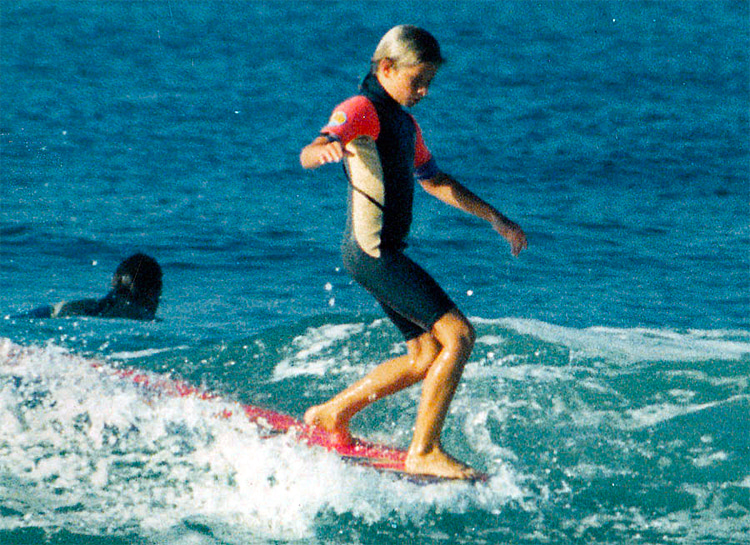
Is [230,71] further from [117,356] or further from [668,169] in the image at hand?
[117,356]

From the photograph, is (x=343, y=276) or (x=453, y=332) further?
(x=343, y=276)

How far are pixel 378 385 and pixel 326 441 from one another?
43 centimetres

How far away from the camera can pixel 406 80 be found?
5289 mm

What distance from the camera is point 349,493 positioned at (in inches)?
221

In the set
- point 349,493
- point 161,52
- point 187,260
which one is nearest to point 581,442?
point 349,493

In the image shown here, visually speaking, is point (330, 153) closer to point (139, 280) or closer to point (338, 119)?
point (338, 119)

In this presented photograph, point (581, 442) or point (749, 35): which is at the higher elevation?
point (749, 35)

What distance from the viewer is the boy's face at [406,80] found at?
5266 mm

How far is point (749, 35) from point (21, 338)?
1731 cm

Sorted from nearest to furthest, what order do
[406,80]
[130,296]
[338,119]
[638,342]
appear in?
1. [338,119]
2. [406,80]
3. [638,342]
4. [130,296]

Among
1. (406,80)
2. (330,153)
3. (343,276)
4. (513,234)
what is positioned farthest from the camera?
(343,276)

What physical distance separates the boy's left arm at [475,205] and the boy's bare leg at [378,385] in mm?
627

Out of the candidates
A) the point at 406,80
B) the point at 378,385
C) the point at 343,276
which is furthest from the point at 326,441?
the point at 343,276

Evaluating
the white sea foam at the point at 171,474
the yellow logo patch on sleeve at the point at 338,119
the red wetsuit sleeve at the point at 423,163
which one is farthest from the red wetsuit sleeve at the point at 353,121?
the white sea foam at the point at 171,474
